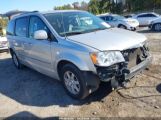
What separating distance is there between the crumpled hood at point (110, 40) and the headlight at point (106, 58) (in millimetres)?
98

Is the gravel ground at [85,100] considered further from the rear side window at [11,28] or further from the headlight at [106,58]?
the rear side window at [11,28]

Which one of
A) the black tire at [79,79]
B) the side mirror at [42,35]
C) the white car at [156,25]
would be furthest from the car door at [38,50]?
the white car at [156,25]

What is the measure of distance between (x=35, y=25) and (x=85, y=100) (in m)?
2.39

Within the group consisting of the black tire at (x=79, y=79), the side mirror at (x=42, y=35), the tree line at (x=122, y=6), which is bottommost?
the black tire at (x=79, y=79)

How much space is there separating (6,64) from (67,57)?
5.41 meters

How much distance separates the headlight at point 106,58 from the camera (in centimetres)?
422

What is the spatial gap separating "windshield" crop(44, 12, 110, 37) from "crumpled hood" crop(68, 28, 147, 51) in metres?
0.33

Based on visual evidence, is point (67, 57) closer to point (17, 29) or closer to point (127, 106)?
Result: point (127, 106)

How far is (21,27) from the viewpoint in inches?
275

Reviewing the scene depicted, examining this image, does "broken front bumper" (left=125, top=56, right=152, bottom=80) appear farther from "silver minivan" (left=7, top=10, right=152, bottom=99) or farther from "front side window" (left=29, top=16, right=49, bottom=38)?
"front side window" (left=29, top=16, right=49, bottom=38)

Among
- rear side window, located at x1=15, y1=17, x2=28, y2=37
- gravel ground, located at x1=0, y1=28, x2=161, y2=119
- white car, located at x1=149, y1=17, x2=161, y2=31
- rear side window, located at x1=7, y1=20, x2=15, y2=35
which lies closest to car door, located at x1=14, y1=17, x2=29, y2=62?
rear side window, located at x1=15, y1=17, x2=28, y2=37

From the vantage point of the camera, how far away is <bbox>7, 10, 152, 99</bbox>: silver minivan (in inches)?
169

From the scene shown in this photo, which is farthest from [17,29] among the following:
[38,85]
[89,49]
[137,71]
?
[137,71]

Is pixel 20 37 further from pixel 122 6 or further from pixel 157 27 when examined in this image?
pixel 122 6
